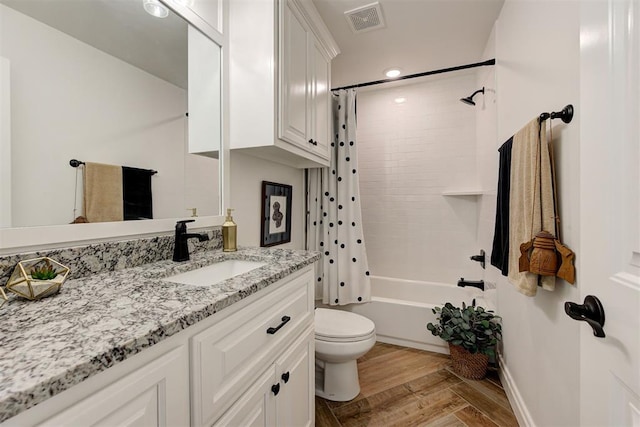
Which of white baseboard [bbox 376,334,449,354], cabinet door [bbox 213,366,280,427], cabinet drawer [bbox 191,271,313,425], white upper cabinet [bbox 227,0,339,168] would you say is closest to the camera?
cabinet drawer [bbox 191,271,313,425]

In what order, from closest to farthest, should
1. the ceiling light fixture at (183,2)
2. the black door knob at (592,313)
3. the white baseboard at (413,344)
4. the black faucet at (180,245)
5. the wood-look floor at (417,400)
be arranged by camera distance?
the black door knob at (592,313) → the black faucet at (180,245) → the ceiling light fixture at (183,2) → the wood-look floor at (417,400) → the white baseboard at (413,344)

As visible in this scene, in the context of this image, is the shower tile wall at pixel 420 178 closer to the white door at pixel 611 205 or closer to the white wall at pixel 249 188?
the white wall at pixel 249 188

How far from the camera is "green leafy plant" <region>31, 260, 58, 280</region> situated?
742 millimetres

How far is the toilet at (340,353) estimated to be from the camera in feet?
5.41

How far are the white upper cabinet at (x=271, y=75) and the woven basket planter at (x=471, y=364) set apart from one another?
5.75 ft

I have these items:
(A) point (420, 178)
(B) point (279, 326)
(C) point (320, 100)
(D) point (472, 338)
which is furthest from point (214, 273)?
(A) point (420, 178)

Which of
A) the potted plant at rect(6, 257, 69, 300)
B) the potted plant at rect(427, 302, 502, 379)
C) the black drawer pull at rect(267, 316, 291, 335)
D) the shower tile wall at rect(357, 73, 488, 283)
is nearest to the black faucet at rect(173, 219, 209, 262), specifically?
the potted plant at rect(6, 257, 69, 300)

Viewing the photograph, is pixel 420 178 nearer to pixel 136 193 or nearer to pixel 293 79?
pixel 293 79

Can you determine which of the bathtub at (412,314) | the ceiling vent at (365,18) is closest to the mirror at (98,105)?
the ceiling vent at (365,18)

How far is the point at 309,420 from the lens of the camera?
1.31 metres

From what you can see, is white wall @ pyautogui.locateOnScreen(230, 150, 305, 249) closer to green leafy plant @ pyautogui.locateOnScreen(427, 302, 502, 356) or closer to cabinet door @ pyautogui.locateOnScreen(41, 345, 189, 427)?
cabinet door @ pyautogui.locateOnScreen(41, 345, 189, 427)

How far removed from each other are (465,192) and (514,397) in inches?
59.5

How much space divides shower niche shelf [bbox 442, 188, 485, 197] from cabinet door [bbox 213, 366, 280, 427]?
2.18 meters

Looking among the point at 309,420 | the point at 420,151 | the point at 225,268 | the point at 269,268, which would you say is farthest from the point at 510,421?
the point at 420,151
